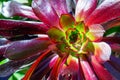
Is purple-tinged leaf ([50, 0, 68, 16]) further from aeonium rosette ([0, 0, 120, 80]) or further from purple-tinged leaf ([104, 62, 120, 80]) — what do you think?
purple-tinged leaf ([104, 62, 120, 80])

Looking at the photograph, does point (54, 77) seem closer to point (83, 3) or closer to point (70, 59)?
point (70, 59)

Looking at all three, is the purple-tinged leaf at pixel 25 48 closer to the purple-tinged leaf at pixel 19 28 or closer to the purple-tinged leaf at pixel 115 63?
the purple-tinged leaf at pixel 19 28

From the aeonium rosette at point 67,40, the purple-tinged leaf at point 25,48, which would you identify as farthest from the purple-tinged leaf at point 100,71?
the purple-tinged leaf at point 25,48

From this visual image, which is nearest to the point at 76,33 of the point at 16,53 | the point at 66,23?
the point at 66,23

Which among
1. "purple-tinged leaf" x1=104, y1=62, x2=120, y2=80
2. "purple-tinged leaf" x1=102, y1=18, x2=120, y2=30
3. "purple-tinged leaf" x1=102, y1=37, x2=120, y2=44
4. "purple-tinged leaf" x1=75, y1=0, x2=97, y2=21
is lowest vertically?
"purple-tinged leaf" x1=104, y1=62, x2=120, y2=80

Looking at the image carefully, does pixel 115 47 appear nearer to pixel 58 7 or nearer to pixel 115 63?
pixel 115 63

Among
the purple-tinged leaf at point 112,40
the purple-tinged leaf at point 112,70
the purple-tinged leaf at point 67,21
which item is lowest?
the purple-tinged leaf at point 112,70

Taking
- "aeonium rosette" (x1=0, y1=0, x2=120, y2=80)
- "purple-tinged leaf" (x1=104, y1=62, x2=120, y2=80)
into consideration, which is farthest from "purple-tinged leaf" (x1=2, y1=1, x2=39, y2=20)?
"purple-tinged leaf" (x1=104, y1=62, x2=120, y2=80)
